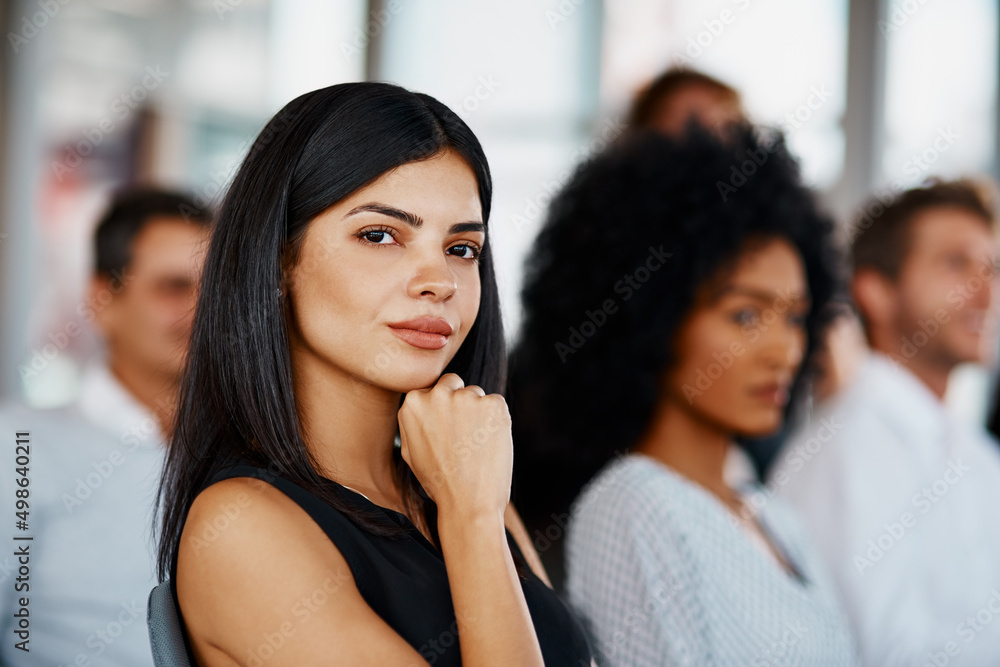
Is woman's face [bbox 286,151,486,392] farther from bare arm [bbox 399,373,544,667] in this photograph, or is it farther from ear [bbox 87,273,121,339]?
ear [bbox 87,273,121,339]

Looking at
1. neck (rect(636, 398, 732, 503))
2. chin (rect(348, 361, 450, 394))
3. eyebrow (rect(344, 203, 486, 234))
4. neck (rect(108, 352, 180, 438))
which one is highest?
eyebrow (rect(344, 203, 486, 234))

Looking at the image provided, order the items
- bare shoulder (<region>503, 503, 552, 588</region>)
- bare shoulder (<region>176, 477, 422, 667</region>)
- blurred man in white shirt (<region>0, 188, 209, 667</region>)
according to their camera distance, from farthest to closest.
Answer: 1. blurred man in white shirt (<region>0, 188, 209, 667</region>)
2. bare shoulder (<region>503, 503, 552, 588</region>)
3. bare shoulder (<region>176, 477, 422, 667</region>)

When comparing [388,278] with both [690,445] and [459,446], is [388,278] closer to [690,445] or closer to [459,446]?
[459,446]

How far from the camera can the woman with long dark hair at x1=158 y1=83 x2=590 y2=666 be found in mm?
1046

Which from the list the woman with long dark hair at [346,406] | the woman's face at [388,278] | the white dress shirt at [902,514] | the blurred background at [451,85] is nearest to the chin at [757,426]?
the white dress shirt at [902,514]

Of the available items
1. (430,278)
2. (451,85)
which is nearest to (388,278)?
(430,278)

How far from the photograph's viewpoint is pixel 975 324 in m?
2.81

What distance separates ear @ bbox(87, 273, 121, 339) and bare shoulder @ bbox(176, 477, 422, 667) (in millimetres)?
1802

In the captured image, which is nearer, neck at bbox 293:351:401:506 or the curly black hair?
neck at bbox 293:351:401:506

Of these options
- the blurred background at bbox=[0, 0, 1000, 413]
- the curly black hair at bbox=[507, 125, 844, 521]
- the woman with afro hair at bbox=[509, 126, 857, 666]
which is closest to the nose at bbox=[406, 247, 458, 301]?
the woman with afro hair at bbox=[509, 126, 857, 666]

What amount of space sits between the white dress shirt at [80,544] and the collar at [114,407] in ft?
0.81

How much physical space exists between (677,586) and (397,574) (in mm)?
703

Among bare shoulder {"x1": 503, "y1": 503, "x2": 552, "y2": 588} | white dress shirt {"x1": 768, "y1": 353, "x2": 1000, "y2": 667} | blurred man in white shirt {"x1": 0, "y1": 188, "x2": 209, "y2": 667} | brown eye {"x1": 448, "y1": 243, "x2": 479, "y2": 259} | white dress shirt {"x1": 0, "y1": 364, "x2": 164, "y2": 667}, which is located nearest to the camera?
brown eye {"x1": 448, "y1": 243, "x2": 479, "y2": 259}

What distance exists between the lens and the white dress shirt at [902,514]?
215 cm
